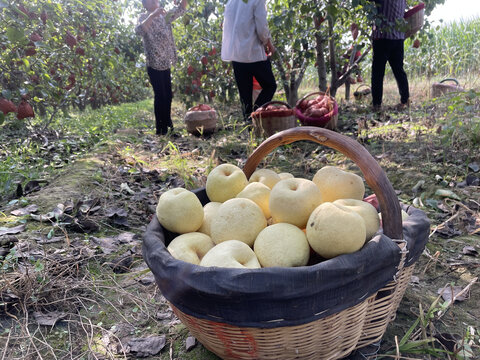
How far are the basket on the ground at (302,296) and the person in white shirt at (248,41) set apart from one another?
3446 millimetres

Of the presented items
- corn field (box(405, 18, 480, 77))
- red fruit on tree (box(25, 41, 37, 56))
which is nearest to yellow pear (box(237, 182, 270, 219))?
red fruit on tree (box(25, 41, 37, 56))

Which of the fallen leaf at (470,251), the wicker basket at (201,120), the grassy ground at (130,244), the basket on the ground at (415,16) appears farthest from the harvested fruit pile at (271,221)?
the basket on the ground at (415,16)

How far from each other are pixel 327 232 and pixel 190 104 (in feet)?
29.1

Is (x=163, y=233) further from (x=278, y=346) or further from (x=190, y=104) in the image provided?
(x=190, y=104)

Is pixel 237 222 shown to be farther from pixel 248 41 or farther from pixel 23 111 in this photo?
pixel 248 41

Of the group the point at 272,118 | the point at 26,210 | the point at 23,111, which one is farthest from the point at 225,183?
the point at 272,118

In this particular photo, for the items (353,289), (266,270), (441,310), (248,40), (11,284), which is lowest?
(441,310)

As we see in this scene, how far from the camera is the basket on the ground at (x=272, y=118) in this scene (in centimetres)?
378

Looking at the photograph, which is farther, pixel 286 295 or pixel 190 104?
pixel 190 104

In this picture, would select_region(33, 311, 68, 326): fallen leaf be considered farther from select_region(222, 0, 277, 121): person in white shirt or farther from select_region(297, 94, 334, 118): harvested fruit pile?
select_region(222, 0, 277, 121): person in white shirt

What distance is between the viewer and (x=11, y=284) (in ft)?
4.64

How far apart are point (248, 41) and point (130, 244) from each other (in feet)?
10.4

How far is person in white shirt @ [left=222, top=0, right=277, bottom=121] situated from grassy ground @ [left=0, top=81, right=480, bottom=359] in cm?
124

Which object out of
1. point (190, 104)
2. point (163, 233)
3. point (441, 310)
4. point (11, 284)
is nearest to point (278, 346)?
point (163, 233)
